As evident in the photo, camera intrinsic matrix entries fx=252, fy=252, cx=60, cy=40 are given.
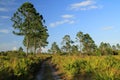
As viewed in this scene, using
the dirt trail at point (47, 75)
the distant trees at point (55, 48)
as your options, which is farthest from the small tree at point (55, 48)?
the dirt trail at point (47, 75)

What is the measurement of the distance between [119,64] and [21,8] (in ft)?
135

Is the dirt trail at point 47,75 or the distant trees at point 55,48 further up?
the distant trees at point 55,48

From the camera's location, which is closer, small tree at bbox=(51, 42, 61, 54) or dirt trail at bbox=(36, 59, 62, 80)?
dirt trail at bbox=(36, 59, 62, 80)

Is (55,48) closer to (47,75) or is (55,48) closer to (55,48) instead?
(55,48)

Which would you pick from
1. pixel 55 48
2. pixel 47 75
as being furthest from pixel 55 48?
pixel 47 75

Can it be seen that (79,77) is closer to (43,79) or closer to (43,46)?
(43,79)

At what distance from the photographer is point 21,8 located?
194ft

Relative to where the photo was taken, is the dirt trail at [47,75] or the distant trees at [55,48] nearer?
the dirt trail at [47,75]

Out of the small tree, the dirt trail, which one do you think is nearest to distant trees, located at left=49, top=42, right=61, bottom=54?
the small tree

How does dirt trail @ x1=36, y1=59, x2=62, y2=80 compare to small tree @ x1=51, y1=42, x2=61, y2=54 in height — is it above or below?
below

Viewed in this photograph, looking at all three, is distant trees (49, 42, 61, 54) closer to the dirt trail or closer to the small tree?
the small tree

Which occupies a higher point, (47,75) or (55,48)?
(55,48)

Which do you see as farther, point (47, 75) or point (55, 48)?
point (55, 48)

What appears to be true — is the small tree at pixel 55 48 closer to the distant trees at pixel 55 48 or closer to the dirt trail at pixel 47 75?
the distant trees at pixel 55 48
